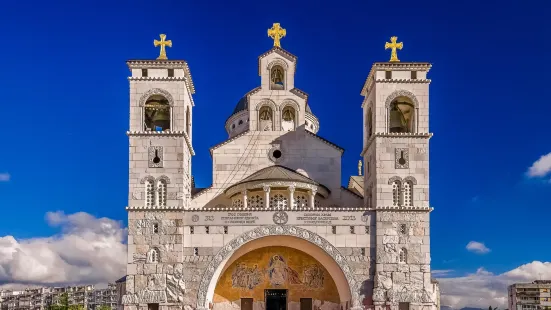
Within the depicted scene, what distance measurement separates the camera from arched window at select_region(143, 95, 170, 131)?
116ft

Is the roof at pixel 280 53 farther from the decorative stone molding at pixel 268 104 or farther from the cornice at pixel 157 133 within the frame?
the cornice at pixel 157 133

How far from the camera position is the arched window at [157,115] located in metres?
35.2

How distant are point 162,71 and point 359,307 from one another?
1575cm

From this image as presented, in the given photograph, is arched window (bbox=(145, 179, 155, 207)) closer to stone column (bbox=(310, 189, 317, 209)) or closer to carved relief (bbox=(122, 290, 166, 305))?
carved relief (bbox=(122, 290, 166, 305))

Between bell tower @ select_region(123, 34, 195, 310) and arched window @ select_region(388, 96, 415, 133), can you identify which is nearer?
bell tower @ select_region(123, 34, 195, 310)

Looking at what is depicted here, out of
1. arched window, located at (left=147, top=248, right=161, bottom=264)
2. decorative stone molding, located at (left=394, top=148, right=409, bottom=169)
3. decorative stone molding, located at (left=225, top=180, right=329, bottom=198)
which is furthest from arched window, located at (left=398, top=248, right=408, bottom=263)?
arched window, located at (left=147, top=248, right=161, bottom=264)

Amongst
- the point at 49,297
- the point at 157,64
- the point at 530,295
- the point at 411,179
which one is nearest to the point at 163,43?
the point at 157,64

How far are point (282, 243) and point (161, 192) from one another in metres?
6.86

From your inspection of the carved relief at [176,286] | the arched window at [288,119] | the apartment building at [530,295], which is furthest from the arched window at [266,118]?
Result: the apartment building at [530,295]

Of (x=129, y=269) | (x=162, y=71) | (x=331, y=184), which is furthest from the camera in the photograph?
(x=331, y=184)

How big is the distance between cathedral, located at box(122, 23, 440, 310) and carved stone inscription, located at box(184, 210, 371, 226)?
5cm

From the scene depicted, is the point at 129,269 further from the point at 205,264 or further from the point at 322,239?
the point at 322,239

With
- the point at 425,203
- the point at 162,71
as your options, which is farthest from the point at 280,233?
the point at 162,71

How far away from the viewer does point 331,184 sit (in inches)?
1471
